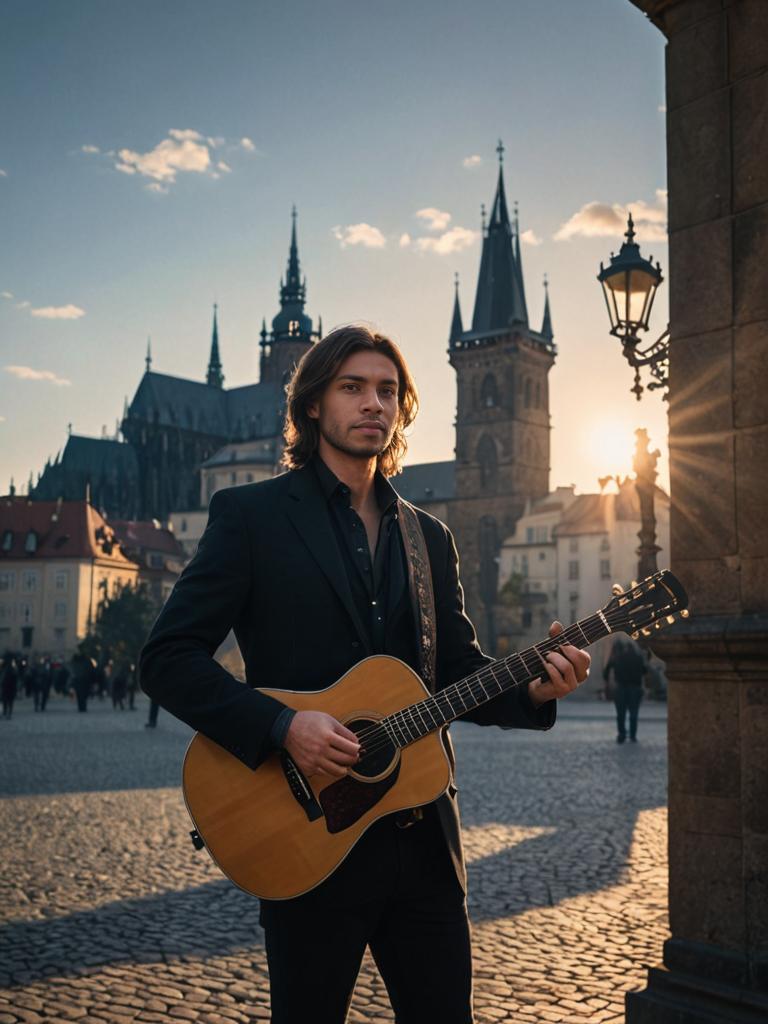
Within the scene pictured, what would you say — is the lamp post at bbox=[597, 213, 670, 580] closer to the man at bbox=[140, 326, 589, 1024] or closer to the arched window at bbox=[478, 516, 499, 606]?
the man at bbox=[140, 326, 589, 1024]

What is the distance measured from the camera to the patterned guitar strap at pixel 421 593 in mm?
2945

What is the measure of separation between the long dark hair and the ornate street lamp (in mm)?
6953

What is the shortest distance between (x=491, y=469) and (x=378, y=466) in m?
93.1

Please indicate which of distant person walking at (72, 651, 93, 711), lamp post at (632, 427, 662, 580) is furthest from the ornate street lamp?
distant person walking at (72, 651, 93, 711)

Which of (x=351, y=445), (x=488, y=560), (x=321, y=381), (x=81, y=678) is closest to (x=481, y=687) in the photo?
(x=351, y=445)

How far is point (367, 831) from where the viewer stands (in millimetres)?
2732

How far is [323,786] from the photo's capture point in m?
2.71

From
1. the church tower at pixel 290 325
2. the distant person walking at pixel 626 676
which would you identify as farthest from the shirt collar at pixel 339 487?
the church tower at pixel 290 325

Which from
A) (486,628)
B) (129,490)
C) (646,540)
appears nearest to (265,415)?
(129,490)

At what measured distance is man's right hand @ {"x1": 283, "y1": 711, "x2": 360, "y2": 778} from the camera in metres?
2.56

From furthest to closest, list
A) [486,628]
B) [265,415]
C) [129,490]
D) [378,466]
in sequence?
1. [265,415]
2. [129,490]
3. [486,628]
4. [378,466]

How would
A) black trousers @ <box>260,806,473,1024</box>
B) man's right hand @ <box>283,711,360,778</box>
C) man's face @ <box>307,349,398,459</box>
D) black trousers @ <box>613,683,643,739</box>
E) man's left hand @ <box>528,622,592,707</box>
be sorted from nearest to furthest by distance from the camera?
man's right hand @ <box>283,711,360,778</box> < black trousers @ <box>260,806,473,1024</box> < man's left hand @ <box>528,622,592,707</box> < man's face @ <box>307,349,398,459</box> < black trousers @ <box>613,683,643,739</box>

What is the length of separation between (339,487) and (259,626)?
436 millimetres

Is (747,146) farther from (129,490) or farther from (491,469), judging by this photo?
(129,490)
